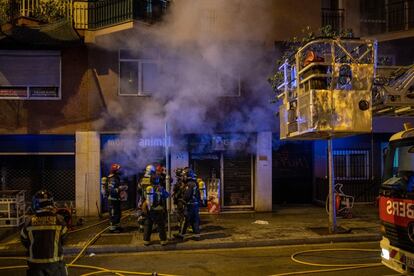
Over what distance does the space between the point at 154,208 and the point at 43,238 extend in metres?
4.71

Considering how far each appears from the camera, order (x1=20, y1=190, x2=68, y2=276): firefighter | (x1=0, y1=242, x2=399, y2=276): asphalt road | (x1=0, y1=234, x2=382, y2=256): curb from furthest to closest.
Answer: (x1=0, y1=234, x2=382, y2=256): curb → (x1=0, y1=242, x2=399, y2=276): asphalt road → (x1=20, y1=190, x2=68, y2=276): firefighter

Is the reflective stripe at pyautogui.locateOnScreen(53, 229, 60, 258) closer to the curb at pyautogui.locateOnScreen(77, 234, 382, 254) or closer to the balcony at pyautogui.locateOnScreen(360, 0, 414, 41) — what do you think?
the curb at pyautogui.locateOnScreen(77, 234, 382, 254)

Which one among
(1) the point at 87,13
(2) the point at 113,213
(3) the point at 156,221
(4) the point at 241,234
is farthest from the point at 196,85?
(3) the point at 156,221

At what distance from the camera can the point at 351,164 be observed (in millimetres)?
15578

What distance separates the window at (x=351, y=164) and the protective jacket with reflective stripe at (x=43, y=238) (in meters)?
12.1

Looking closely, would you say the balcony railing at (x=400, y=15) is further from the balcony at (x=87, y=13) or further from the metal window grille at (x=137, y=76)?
the metal window grille at (x=137, y=76)

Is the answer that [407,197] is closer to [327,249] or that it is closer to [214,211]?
[327,249]

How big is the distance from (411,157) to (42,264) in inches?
194

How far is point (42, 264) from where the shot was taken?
4926 millimetres

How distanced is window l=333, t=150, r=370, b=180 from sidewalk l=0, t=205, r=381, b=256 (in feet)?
7.23

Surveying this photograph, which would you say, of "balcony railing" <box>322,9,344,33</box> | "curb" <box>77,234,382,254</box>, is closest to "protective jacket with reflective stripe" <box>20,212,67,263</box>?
"curb" <box>77,234,382,254</box>

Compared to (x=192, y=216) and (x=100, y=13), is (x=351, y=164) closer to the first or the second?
(x=192, y=216)

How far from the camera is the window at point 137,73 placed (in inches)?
556

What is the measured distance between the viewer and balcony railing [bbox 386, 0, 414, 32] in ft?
49.9
